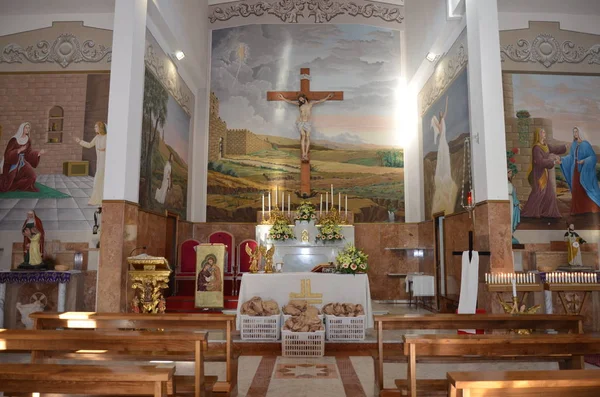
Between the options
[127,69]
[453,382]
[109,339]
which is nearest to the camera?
[453,382]

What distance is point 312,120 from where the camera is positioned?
42.0 ft

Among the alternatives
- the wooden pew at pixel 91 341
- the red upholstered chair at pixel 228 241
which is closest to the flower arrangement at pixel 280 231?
the red upholstered chair at pixel 228 241

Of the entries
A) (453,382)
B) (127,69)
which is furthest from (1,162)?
(453,382)

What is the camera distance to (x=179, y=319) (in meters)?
4.04

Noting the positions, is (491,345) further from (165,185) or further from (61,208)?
(61,208)

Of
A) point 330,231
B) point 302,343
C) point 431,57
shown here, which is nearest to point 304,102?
point 431,57

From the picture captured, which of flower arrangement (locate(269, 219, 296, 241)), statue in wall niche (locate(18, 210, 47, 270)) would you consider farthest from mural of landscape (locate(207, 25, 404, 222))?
statue in wall niche (locate(18, 210, 47, 270))

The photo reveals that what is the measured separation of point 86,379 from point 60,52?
29.5 feet

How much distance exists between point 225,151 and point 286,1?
4625 mm

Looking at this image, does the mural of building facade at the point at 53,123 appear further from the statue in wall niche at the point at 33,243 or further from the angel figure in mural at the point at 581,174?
the angel figure in mural at the point at 581,174

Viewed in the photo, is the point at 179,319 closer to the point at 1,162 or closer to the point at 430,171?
the point at 1,162

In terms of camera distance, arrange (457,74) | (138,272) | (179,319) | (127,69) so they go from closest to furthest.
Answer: (179,319), (138,272), (127,69), (457,74)

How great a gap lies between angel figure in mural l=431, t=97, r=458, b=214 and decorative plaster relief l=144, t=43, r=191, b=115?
5801 millimetres

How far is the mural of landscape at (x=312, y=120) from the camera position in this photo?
12.5 metres
